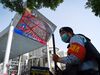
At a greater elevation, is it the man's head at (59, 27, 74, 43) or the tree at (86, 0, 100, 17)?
the tree at (86, 0, 100, 17)

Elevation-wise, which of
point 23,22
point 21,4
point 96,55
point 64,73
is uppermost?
point 23,22

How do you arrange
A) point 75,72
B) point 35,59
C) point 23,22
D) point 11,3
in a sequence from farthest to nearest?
point 35,59 → point 23,22 → point 11,3 → point 75,72

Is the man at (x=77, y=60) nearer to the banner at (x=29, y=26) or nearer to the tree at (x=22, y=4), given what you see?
the tree at (x=22, y=4)

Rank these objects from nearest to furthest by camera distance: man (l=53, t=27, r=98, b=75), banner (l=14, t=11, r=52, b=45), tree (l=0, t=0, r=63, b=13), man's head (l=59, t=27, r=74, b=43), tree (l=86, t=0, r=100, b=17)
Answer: man (l=53, t=27, r=98, b=75) < man's head (l=59, t=27, r=74, b=43) < tree (l=0, t=0, r=63, b=13) < tree (l=86, t=0, r=100, b=17) < banner (l=14, t=11, r=52, b=45)

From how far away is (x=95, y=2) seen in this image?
7.86 meters

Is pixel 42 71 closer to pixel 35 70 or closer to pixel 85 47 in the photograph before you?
pixel 35 70

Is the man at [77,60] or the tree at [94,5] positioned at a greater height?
the tree at [94,5]

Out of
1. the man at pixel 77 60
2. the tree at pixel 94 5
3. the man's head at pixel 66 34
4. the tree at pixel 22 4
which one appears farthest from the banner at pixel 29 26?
the man at pixel 77 60

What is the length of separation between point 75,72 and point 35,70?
26.7 inches

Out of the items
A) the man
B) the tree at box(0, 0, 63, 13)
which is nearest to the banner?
the tree at box(0, 0, 63, 13)

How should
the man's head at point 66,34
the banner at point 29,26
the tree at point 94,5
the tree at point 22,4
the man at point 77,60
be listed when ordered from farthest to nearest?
1. the banner at point 29,26
2. the tree at point 94,5
3. the tree at point 22,4
4. the man's head at point 66,34
5. the man at point 77,60

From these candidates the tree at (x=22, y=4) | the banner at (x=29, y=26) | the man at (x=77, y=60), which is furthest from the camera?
the banner at (x=29, y=26)

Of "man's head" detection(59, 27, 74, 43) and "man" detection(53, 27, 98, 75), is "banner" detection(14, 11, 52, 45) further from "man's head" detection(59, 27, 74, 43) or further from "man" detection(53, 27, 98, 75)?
"man" detection(53, 27, 98, 75)

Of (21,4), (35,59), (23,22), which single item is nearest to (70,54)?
(21,4)
